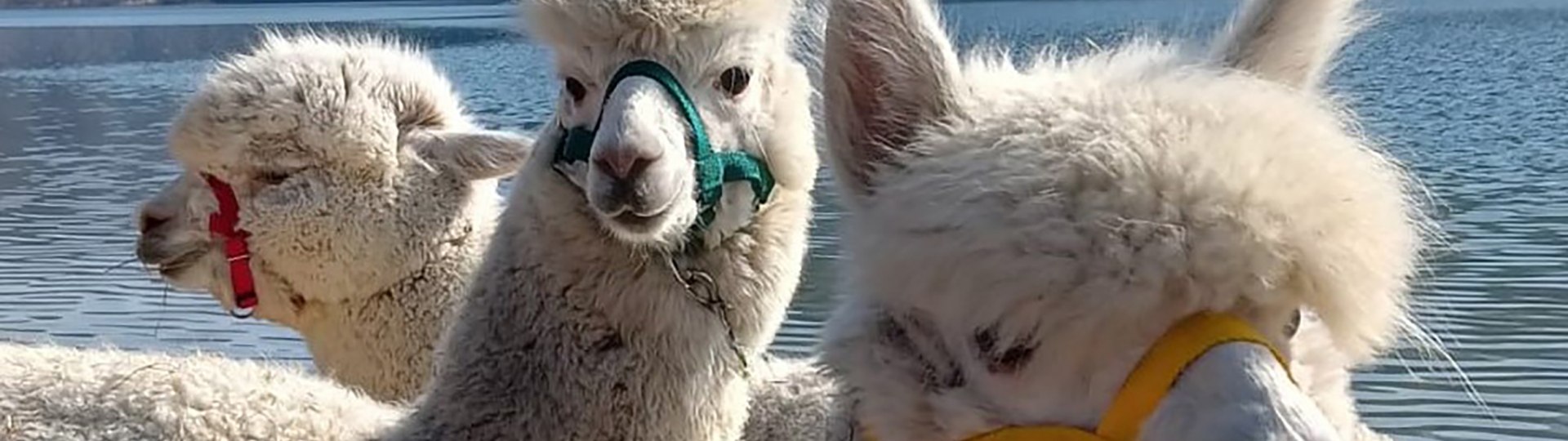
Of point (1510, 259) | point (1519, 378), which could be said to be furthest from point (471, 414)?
point (1510, 259)

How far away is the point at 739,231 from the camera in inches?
129

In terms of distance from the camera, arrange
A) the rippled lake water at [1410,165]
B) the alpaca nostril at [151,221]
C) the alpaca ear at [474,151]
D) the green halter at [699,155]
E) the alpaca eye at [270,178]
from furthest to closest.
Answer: the rippled lake water at [1410,165], the alpaca nostril at [151,221], the alpaca eye at [270,178], the alpaca ear at [474,151], the green halter at [699,155]

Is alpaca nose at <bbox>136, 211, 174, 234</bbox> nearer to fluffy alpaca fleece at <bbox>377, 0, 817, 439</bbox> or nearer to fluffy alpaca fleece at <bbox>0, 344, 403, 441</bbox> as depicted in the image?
fluffy alpaca fleece at <bbox>0, 344, 403, 441</bbox>

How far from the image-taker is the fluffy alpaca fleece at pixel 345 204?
4266 mm

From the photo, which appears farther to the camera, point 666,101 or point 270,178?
point 270,178

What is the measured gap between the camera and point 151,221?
14.6ft

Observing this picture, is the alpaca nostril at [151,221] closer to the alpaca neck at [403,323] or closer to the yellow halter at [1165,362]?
the alpaca neck at [403,323]

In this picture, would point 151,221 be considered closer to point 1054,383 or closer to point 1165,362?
point 1054,383

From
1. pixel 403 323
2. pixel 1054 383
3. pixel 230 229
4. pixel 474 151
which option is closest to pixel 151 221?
pixel 230 229

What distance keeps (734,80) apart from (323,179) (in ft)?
4.37

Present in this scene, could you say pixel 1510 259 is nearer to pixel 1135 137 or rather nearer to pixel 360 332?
pixel 360 332

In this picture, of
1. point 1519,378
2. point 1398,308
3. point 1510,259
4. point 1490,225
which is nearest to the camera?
point 1398,308

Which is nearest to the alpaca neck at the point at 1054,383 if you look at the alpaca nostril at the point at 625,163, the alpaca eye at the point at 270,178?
the alpaca nostril at the point at 625,163

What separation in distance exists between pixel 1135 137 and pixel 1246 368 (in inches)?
9.0
